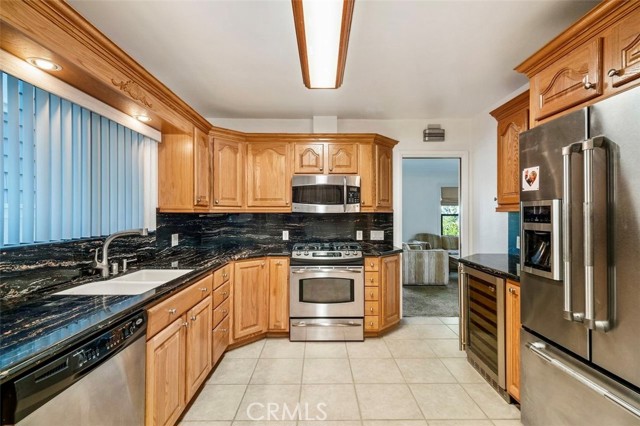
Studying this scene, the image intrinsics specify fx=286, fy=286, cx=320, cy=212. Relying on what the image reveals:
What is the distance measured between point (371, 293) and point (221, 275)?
5.10 feet

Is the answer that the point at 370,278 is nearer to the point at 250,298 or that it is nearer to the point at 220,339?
the point at 250,298

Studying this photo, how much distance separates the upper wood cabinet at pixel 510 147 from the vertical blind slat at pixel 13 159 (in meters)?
3.13

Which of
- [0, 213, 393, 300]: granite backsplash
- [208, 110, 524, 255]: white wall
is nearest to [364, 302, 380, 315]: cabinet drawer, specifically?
[0, 213, 393, 300]: granite backsplash

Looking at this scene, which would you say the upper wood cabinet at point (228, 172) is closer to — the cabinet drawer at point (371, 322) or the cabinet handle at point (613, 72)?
the cabinet drawer at point (371, 322)

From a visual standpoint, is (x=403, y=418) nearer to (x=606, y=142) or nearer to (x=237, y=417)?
(x=237, y=417)

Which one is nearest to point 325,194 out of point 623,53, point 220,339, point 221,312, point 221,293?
point 221,293

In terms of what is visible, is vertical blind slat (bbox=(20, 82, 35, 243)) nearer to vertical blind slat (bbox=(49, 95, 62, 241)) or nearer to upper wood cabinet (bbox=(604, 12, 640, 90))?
vertical blind slat (bbox=(49, 95, 62, 241))

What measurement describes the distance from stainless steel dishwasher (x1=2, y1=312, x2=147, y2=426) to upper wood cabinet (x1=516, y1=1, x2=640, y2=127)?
248 cm

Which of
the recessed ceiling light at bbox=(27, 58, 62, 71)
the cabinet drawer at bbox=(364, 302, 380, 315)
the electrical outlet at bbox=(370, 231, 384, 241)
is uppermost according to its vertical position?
the recessed ceiling light at bbox=(27, 58, 62, 71)

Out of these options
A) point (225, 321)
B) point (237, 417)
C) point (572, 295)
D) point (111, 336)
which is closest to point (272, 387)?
point (237, 417)

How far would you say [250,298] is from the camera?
294cm

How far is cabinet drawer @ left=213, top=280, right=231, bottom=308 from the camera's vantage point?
240cm

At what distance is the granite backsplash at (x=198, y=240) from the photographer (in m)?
1.56

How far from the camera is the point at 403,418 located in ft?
6.15
